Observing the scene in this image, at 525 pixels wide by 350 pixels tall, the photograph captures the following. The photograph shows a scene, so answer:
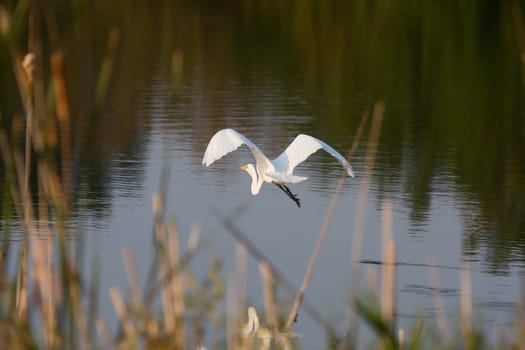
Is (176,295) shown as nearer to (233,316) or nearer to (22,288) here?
(233,316)

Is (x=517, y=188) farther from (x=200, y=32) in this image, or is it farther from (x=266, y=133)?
(x=200, y=32)

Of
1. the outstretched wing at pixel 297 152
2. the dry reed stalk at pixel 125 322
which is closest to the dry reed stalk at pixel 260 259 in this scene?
the dry reed stalk at pixel 125 322

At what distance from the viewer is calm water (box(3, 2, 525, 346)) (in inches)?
237

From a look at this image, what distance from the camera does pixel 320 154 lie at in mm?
9258

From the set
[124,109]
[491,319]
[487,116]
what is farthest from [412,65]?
[491,319]

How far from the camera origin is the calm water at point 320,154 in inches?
237

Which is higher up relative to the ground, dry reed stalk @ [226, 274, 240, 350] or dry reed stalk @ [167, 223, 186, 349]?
dry reed stalk @ [167, 223, 186, 349]

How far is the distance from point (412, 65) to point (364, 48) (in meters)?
2.36

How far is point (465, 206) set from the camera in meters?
7.35

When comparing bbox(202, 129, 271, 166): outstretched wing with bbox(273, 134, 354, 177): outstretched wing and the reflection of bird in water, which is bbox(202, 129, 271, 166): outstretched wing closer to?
bbox(273, 134, 354, 177): outstretched wing

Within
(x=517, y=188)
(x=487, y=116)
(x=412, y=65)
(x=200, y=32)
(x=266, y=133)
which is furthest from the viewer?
(x=200, y=32)

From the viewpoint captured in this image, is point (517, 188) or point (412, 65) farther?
point (412, 65)

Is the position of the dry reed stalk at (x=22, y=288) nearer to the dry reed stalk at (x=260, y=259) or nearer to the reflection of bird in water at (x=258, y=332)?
the dry reed stalk at (x=260, y=259)

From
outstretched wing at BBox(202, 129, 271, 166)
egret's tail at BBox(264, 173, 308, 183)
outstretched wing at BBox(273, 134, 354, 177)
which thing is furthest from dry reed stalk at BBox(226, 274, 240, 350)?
outstretched wing at BBox(273, 134, 354, 177)
